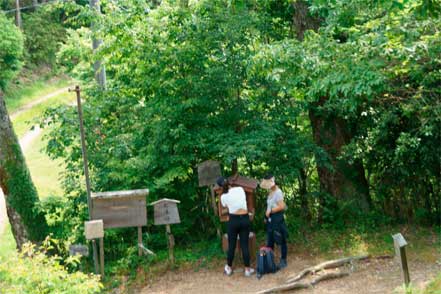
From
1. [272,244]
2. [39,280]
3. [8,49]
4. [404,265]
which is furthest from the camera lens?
[8,49]

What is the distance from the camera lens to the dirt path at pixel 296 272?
1002 cm

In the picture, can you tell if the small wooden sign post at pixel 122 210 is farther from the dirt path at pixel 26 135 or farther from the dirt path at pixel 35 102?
the dirt path at pixel 35 102

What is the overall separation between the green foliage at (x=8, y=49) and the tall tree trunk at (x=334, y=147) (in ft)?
70.5

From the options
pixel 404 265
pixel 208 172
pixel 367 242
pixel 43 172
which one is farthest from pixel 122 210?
pixel 43 172

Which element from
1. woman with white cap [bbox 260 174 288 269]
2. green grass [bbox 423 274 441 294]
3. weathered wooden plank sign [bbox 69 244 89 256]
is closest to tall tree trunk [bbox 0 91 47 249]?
weathered wooden plank sign [bbox 69 244 89 256]

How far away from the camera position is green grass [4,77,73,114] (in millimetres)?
33034

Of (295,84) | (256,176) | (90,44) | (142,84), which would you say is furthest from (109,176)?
(90,44)

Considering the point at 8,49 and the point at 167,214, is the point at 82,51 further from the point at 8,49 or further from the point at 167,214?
the point at 8,49

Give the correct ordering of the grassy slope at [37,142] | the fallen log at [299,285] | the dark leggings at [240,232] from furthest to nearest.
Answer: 1. the grassy slope at [37,142]
2. the dark leggings at [240,232]
3. the fallen log at [299,285]

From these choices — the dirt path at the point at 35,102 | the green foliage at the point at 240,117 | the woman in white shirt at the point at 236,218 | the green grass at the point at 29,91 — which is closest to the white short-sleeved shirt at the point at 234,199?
the woman in white shirt at the point at 236,218

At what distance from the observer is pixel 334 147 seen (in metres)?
13.2

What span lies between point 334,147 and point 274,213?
303 cm

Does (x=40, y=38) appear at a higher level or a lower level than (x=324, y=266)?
higher

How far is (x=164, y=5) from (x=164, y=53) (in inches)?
45.7
